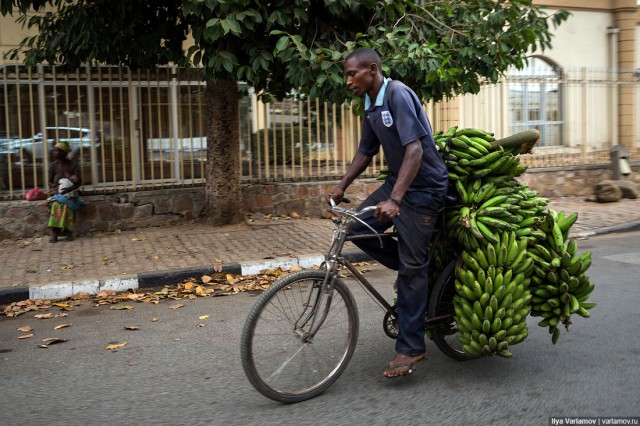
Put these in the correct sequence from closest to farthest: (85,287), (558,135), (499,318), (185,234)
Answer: (499,318) → (85,287) → (185,234) → (558,135)

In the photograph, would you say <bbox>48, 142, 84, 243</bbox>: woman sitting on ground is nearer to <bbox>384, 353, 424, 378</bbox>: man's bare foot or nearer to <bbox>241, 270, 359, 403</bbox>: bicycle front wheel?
<bbox>241, 270, 359, 403</bbox>: bicycle front wheel

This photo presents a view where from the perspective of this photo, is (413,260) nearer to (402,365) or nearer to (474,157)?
(402,365)

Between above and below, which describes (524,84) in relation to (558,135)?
above

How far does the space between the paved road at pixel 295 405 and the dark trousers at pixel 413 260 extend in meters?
0.29

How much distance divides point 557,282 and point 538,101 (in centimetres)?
1034

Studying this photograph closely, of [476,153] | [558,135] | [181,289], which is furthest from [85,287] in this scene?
[558,135]

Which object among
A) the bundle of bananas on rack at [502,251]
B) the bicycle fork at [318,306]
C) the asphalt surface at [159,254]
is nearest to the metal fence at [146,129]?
the asphalt surface at [159,254]

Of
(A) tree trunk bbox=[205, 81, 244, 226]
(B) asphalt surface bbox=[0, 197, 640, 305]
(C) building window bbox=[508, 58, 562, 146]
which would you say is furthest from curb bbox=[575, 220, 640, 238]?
(A) tree trunk bbox=[205, 81, 244, 226]

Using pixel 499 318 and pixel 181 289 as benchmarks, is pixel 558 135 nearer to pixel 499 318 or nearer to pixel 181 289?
pixel 181 289

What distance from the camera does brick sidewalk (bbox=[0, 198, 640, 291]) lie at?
22.9ft

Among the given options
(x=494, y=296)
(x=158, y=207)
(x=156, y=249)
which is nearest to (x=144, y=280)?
(x=156, y=249)

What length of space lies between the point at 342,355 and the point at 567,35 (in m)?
14.5

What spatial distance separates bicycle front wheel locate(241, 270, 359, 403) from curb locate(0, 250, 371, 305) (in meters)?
2.09

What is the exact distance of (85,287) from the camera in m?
6.47
